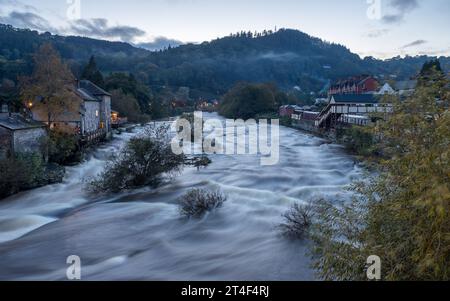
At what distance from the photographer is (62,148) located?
29.9 m

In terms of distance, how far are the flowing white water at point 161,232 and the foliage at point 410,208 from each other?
371cm

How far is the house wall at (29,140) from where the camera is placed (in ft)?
81.0

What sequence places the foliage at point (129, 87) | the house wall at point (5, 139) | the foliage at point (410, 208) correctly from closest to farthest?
the foliage at point (410, 208) → the house wall at point (5, 139) → the foliage at point (129, 87)

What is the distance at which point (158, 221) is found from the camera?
652 inches

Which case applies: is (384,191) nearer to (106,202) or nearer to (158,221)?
(158,221)

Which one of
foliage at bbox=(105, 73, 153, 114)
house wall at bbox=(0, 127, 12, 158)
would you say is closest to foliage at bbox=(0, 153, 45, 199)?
house wall at bbox=(0, 127, 12, 158)

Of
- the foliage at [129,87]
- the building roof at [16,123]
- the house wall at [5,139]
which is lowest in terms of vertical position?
the house wall at [5,139]

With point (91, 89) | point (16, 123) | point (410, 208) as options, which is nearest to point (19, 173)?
point (16, 123)

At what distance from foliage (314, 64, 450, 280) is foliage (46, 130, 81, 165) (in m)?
25.0

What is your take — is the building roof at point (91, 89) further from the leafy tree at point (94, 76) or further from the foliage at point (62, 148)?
the leafy tree at point (94, 76)

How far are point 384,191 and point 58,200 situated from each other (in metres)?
18.0

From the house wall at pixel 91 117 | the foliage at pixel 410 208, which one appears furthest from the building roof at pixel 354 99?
the foliage at pixel 410 208

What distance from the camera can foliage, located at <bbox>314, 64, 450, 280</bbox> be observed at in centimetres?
535
